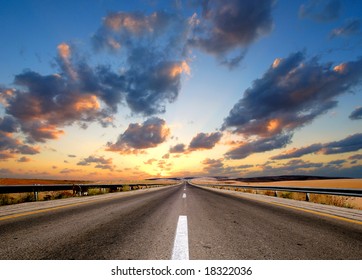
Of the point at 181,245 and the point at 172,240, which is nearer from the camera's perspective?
the point at 181,245

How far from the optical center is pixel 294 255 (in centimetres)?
289

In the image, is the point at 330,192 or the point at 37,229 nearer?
the point at 37,229

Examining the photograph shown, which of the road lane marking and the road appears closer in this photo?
the road lane marking

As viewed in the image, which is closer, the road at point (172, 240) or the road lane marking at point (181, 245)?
the road lane marking at point (181, 245)

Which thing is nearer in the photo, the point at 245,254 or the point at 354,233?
the point at 245,254
